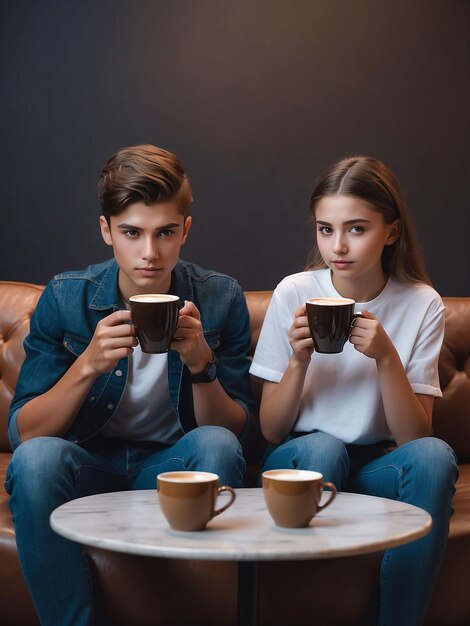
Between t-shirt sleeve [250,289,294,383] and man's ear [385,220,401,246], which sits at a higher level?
man's ear [385,220,401,246]

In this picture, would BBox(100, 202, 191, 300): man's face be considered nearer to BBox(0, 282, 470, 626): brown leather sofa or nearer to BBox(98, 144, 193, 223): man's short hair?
BBox(98, 144, 193, 223): man's short hair

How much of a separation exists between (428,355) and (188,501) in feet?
3.13

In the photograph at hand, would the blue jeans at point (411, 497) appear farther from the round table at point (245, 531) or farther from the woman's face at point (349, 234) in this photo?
the woman's face at point (349, 234)

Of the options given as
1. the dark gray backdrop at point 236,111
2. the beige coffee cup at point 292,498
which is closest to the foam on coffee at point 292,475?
the beige coffee cup at point 292,498

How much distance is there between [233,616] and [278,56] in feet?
6.60

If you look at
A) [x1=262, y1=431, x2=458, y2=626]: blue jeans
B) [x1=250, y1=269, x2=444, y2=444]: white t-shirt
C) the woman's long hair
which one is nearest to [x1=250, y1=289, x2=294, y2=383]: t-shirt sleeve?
[x1=250, y1=269, x2=444, y2=444]: white t-shirt

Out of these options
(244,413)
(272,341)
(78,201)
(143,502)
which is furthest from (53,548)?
(78,201)

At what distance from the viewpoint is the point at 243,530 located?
1.37 m

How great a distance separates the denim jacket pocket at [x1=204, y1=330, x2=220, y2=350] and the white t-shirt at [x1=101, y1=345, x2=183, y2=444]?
113 millimetres

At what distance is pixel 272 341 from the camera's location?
85.4 inches

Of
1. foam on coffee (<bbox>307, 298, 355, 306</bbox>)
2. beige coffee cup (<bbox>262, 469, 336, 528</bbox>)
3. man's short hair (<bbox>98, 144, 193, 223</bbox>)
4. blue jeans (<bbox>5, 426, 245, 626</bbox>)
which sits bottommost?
blue jeans (<bbox>5, 426, 245, 626</bbox>)

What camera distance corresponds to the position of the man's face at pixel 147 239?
6.34ft

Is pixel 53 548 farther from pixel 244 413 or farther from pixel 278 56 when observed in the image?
pixel 278 56

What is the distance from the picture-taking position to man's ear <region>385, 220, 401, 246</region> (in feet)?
7.04
